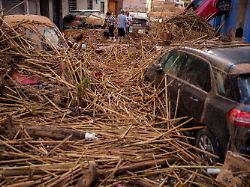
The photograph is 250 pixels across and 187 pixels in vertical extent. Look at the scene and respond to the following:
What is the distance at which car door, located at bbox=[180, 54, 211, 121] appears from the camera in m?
5.66

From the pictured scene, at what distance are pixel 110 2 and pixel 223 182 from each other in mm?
37430

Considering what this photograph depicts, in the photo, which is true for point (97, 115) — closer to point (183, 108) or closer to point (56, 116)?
point (56, 116)

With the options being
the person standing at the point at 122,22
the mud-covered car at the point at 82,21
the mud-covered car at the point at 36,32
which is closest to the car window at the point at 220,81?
the mud-covered car at the point at 36,32

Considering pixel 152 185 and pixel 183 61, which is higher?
pixel 183 61

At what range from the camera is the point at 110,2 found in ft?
131

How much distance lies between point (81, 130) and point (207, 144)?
Result: 2319mm

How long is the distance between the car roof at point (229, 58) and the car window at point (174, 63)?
1.73 feet

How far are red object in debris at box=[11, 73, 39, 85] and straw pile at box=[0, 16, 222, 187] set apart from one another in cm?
19

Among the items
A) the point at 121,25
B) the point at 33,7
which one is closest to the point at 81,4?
the point at 33,7

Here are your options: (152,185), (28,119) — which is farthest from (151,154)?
(28,119)

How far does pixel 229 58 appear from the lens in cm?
548

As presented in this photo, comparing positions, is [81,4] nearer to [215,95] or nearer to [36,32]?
[36,32]

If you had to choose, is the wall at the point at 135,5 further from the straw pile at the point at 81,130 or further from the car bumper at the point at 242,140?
the car bumper at the point at 242,140

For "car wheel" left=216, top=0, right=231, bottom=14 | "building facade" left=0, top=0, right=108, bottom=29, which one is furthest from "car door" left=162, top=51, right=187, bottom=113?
"building facade" left=0, top=0, right=108, bottom=29
